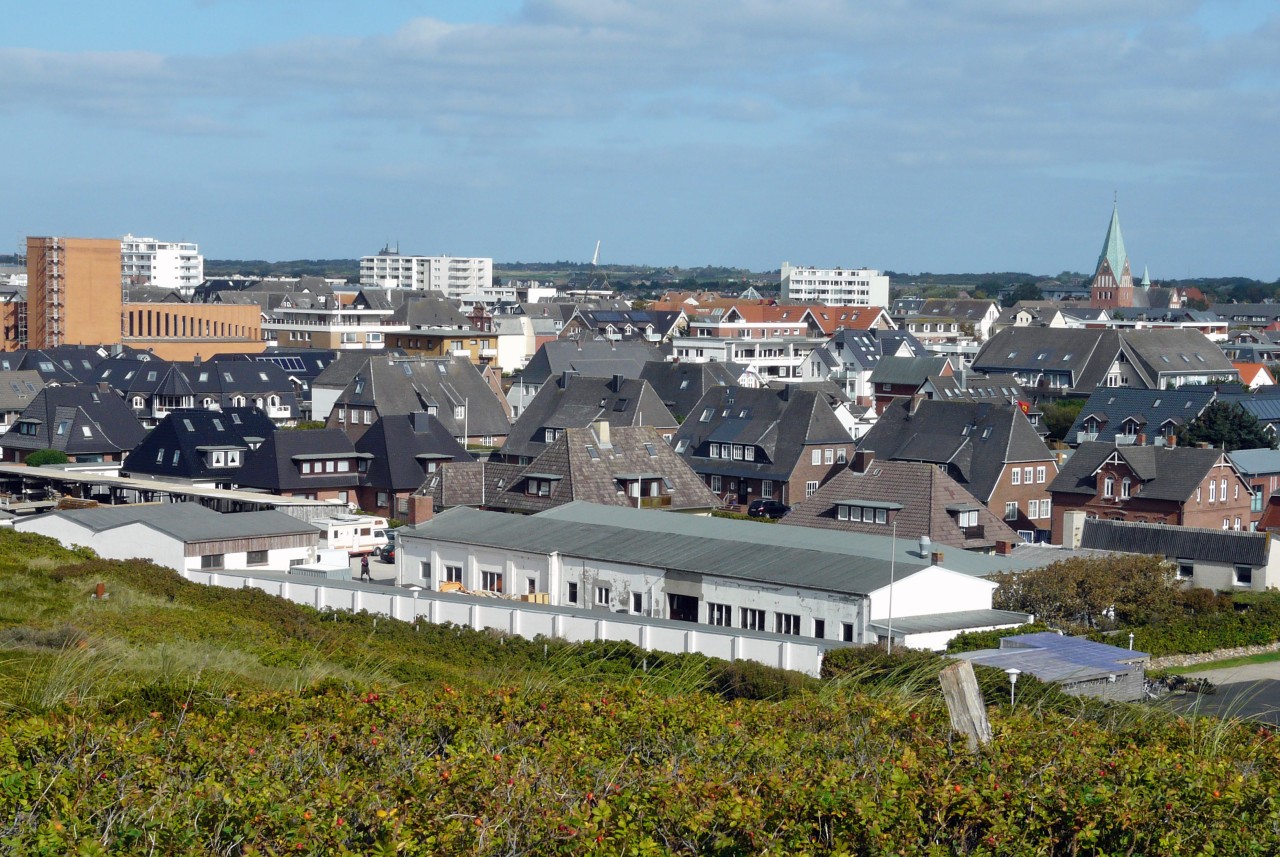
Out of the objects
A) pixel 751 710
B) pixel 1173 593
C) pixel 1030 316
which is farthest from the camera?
pixel 1030 316

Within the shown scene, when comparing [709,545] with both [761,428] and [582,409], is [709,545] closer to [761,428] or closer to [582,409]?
[761,428]

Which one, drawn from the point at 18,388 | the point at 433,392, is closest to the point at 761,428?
the point at 433,392

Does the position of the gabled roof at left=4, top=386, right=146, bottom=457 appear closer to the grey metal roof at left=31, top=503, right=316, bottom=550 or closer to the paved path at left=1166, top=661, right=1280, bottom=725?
the grey metal roof at left=31, top=503, right=316, bottom=550

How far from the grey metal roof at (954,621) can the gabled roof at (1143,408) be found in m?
29.6

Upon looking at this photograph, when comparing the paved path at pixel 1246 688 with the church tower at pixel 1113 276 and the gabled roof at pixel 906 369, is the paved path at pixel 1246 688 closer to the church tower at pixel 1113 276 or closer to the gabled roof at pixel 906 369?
the gabled roof at pixel 906 369

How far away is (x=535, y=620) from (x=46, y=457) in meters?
31.5

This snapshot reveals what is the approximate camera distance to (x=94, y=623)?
20203 millimetres

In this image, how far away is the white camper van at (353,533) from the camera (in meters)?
37.8

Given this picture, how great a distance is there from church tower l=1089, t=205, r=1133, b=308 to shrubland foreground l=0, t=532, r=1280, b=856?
148 m

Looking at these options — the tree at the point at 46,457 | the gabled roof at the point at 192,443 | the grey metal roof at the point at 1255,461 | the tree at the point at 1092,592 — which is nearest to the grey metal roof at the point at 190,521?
the gabled roof at the point at 192,443

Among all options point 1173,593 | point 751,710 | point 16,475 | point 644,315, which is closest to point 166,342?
point 644,315

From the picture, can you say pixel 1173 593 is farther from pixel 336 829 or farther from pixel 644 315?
pixel 644 315

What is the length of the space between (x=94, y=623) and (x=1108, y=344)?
230 ft

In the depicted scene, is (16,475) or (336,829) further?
(16,475)
